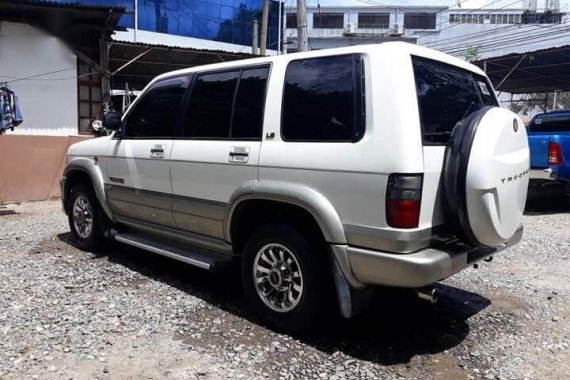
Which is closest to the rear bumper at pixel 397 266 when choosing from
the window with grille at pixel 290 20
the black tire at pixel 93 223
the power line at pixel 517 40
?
the black tire at pixel 93 223

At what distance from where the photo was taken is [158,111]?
5.04 meters

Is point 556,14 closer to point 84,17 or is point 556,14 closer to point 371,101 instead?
point 84,17

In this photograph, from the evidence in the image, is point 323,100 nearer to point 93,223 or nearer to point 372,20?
point 93,223

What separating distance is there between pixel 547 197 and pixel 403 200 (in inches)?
348

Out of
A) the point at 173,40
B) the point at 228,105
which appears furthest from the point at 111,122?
the point at 173,40

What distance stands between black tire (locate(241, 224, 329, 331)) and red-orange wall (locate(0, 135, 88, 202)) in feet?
26.0

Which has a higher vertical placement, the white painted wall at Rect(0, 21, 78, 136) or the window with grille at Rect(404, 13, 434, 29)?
the window with grille at Rect(404, 13, 434, 29)

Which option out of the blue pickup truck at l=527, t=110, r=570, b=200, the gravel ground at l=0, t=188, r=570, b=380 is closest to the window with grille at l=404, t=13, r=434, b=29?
the blue pickup truck at l=527, t=110, r=570, b=200

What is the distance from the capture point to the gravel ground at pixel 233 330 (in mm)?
3416

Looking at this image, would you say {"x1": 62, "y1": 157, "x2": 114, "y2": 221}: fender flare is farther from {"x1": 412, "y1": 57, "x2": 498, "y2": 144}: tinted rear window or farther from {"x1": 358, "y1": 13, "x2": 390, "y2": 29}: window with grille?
{"x1": 358, "y1": 13, "x2": 390, "y2": 29}: window with grille

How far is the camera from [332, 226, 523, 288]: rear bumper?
10.5ft

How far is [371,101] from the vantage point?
3.33m

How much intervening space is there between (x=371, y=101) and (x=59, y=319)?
2871 mm

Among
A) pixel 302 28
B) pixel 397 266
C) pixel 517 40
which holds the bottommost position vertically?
pixel 397 266
